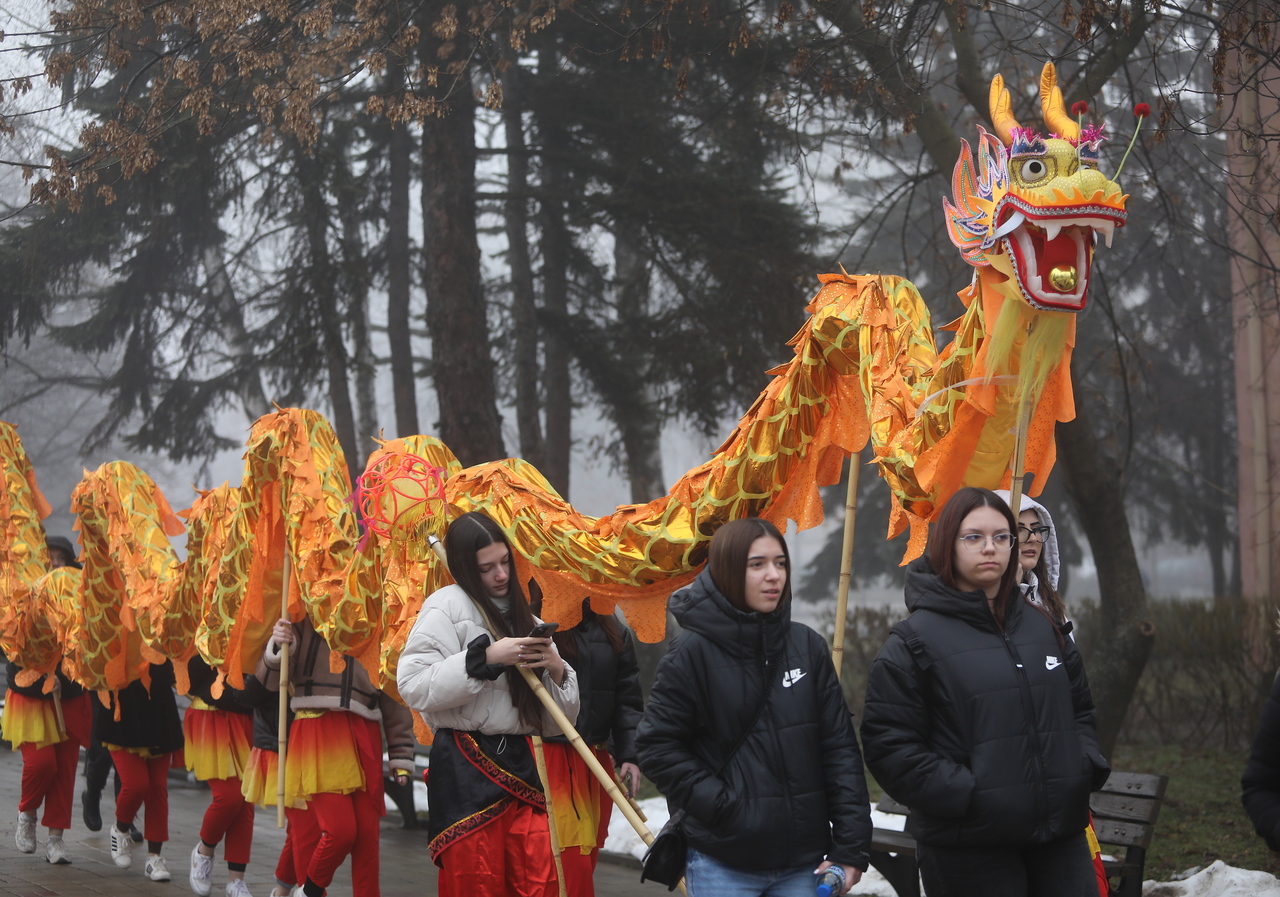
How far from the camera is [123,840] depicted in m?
7.86

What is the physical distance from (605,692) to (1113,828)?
2450 mm

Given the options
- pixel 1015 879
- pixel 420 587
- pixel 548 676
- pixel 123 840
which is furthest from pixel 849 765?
pixel 123 840

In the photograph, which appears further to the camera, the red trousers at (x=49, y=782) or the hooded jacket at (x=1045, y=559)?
the red trousers at (x=49, y=782)

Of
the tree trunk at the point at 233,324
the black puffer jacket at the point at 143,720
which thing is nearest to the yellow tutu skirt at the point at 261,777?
the black puffer jacket at the point at 143,720

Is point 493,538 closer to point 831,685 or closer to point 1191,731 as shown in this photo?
point 831,685

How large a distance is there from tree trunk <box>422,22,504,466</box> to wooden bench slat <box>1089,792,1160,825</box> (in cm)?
661

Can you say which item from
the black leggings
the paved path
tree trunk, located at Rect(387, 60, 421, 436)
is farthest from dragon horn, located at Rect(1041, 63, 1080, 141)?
tree trunk, located at Rect(387, 60, 421, 436)

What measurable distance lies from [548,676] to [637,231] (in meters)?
9.26

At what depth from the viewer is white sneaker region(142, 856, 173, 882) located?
7.39 metres

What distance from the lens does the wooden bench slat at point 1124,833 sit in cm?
543

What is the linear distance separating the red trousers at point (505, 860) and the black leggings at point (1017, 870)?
153 centimetres

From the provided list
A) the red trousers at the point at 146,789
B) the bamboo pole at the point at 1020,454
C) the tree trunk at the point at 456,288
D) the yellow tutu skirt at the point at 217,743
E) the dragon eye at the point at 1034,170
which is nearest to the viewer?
the dragon eye at the point at 1034,170

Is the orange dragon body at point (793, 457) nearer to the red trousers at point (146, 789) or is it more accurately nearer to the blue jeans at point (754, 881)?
the red trousers at point (146, 789)

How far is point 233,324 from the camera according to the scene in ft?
50.4
